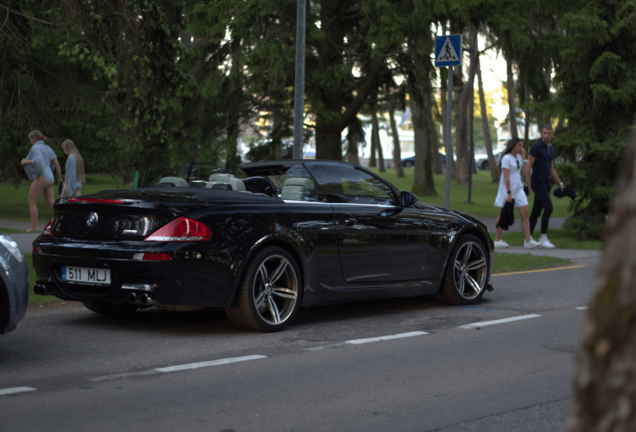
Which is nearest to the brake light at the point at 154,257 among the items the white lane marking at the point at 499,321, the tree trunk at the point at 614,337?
the white lane marking at the point at 499,321

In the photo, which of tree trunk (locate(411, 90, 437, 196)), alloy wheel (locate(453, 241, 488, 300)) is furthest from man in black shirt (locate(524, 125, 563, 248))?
tree trunk (locate(411, 90, 437, 196))

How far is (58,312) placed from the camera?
7.43 metres

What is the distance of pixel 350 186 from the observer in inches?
291

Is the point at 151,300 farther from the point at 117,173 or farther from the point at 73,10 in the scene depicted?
the point at 117,173

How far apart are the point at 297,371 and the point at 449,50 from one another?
7258mm

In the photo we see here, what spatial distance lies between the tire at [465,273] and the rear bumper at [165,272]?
2766mm

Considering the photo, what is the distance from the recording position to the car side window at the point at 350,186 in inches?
283

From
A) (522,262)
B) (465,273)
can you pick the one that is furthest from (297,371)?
(522,262)

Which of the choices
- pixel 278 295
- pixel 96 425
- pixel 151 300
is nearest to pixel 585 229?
pixel 278 295

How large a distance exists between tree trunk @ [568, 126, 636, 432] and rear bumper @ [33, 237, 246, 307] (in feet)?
15.3

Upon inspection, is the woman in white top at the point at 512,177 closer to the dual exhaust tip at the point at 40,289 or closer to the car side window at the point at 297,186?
the car side window at the point at 297,186

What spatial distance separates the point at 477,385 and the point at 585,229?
39.5ft

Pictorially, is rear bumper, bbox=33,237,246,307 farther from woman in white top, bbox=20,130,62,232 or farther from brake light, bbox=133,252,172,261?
woman in white top, bbox=20,130,62,232

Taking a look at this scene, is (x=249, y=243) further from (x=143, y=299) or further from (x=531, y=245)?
(x=531, y=245)
